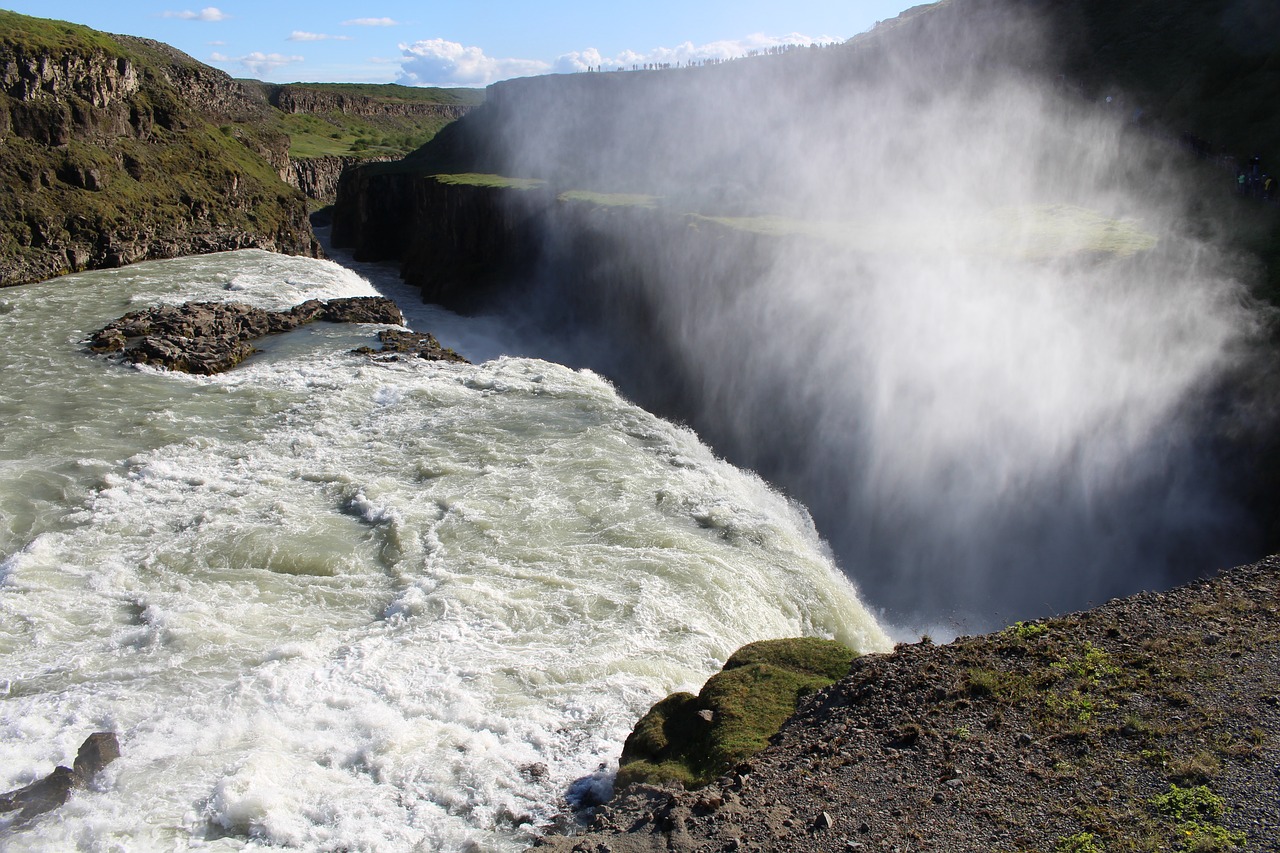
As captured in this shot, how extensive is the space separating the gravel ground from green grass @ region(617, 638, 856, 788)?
0.31 metres

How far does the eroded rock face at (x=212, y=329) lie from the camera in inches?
941

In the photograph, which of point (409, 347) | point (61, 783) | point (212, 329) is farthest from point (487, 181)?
point (61, 783)

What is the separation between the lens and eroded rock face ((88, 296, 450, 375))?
2389cm

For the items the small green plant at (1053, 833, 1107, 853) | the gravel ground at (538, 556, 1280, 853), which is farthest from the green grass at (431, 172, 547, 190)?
the small green plant at (1053, 833, 1107, 853)

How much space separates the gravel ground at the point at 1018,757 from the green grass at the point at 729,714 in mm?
311

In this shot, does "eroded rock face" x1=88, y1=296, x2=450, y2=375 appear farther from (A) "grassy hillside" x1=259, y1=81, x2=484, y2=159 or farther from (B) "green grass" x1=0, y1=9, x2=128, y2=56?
(A) "grassy hillside" x1=259, y1=81, x2=484, y2=159

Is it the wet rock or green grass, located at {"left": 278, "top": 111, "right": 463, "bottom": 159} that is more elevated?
green grass, located at {"left": 278, "top": 111, "right": 463, "bottom": 159}

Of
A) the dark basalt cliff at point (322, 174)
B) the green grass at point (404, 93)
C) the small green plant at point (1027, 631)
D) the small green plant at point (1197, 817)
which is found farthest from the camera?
the green grass at point (404, 93)

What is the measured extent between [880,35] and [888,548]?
34.8 m

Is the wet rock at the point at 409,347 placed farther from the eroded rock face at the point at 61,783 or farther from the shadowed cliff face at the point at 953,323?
the eroded rock face at the point at 61,783

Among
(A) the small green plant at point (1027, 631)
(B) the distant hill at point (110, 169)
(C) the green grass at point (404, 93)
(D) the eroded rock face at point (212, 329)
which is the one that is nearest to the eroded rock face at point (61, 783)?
(A) the small green plant at point (1027, 631)

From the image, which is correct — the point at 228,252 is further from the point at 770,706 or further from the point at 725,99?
the point at 770,706

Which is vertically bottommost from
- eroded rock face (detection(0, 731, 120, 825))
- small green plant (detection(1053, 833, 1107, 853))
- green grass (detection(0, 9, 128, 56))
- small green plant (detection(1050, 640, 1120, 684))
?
eroded rock face (detection(0, 731, 120, 825))

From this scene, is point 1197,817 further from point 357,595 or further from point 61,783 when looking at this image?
point 357,595
